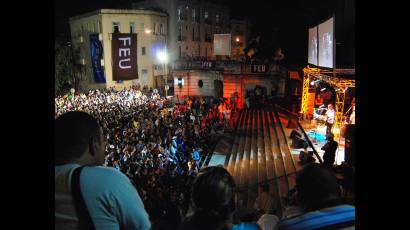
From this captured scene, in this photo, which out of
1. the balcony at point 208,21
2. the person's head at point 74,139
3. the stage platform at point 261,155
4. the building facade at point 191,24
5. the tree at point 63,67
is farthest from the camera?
the balcony at point 208,21

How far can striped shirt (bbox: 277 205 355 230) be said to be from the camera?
6.37ft

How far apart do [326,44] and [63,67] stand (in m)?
35.3

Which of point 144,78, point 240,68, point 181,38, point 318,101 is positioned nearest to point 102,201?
point 318,101

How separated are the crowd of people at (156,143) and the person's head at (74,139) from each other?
1.72m

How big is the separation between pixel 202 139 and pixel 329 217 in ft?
46.6

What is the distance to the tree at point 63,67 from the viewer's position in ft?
137

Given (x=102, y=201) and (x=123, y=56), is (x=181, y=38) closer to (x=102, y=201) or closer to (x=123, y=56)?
(x=123, y=56)

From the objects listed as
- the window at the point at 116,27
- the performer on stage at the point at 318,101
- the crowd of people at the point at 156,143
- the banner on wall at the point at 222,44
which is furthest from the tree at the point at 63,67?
the performer on stage at the point at 318,101

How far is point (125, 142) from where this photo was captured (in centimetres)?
1354

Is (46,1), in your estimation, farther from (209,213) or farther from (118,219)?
(209,213)

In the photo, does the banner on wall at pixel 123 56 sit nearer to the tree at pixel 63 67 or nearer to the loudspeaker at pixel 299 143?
the loudspeaker at pixel 299 143

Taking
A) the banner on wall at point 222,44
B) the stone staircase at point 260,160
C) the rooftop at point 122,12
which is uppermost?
the rooftop at point 122,12

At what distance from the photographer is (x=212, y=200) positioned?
2.23m

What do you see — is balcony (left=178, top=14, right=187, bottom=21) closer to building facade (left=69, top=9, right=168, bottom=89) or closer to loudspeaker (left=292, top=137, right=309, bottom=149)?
building facade (left=69, top=9, right=168, bottom=89)
